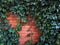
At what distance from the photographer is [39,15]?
4.46 meters

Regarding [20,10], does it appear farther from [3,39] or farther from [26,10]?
[3,39]

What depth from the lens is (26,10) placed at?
450 centimetres

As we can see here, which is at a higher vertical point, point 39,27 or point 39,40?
point 39,27

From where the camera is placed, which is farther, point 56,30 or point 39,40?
point 39,40

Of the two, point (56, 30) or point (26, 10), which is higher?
point (26, 10)

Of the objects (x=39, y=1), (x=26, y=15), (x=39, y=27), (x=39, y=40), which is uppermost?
(x=39, y=1)

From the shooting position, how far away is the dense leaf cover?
4336 millimetres

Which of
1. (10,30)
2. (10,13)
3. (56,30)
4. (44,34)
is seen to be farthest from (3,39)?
(56,30)

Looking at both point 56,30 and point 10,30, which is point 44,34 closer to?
point 56,30

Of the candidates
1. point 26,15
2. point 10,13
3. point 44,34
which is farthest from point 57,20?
point 10,13

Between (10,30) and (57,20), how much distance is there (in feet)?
3.57

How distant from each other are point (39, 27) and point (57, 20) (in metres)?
0.45

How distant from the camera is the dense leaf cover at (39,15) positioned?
434cm

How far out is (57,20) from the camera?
171 inches
